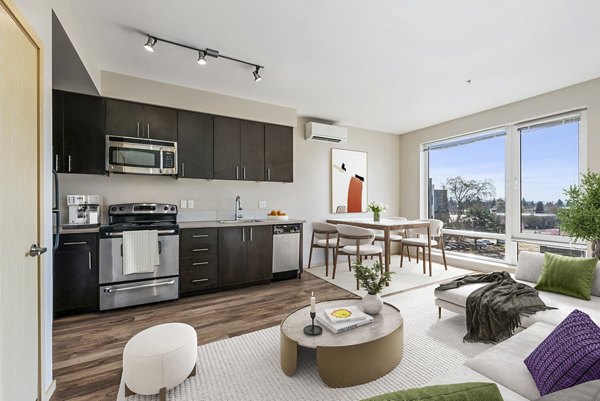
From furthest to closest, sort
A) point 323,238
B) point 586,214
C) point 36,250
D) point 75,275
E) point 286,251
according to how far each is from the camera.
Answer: point 323,238 → point 286,251 → point 75,275 → point 586,214 → point 36,250

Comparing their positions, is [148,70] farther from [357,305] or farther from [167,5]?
[357,305]

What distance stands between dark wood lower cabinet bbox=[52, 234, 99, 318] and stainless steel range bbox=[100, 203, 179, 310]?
0.08 metres

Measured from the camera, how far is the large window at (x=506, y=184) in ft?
12.7

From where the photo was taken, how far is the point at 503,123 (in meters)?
4.38

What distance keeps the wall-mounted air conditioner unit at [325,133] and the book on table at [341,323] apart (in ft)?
11.5

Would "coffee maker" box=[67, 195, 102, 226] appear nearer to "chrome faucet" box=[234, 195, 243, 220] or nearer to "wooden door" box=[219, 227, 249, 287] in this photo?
"wooden door" box=[219, 227, 249, 287]

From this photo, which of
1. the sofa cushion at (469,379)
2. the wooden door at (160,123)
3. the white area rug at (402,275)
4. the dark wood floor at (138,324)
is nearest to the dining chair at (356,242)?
the white area rug at (402,275)

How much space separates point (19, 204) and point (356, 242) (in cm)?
366

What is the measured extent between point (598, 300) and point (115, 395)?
3.78 meters

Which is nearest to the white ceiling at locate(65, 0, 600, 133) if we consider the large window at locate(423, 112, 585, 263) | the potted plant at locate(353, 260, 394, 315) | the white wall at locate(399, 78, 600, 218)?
the white wall at locate(399, 78, 600, 218)

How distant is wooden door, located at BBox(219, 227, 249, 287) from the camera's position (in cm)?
364

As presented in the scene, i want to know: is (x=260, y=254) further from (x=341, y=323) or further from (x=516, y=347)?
(x=516, y=347)

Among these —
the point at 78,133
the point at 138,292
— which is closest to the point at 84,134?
the point at 78,133

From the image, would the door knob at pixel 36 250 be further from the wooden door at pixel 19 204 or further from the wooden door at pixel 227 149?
the wooden door at pixel 227 149
